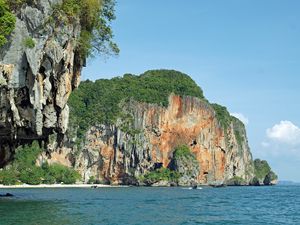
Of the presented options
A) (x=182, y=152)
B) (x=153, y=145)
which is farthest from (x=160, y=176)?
(x=182, y=152)

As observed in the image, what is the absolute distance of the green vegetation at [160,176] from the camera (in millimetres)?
141750

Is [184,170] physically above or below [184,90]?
below

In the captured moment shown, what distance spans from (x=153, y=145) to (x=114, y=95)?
18875 mm

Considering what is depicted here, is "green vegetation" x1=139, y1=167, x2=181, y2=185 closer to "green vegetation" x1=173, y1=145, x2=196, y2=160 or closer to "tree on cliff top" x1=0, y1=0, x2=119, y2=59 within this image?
"green vegetation" x1=173, y1=145, x2=196, y2=160

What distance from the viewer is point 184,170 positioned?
14762 cm

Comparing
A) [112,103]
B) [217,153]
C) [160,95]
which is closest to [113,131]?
[112,103]

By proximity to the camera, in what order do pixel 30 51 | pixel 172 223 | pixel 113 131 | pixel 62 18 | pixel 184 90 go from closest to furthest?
pixel 172 223 → pixel 30 51 → pixel 62 18 → pixel 113 131 → pixel 184 90

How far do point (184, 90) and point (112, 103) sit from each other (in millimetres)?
22775

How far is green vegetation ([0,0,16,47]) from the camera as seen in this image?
1257 inches

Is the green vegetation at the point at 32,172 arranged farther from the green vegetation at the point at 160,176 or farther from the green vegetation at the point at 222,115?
the green vegetation at the point at 222,115

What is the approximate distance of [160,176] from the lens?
14300 centimetres

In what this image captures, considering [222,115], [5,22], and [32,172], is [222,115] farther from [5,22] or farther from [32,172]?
[5,22]

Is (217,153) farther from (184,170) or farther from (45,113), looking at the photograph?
(45,113)

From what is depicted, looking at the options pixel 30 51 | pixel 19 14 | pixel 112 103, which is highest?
pixel 112 103
